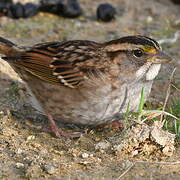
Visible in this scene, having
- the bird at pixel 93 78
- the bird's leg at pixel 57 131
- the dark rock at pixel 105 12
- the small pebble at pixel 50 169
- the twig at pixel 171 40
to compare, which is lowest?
the bird's leg at pixel 57 131

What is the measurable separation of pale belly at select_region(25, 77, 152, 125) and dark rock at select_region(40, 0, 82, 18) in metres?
3.32

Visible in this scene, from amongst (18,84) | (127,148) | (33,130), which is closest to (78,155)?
(127,148)

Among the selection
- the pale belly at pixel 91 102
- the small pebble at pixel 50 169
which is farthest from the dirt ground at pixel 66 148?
the pale belly at pixel 91 102

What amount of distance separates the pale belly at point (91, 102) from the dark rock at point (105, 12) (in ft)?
11.0

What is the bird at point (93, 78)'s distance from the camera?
15.8ft

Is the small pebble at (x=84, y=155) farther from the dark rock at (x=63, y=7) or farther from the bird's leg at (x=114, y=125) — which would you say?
the dark rock at (x=63, y=7)

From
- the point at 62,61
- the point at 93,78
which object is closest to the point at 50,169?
the point at 93,78

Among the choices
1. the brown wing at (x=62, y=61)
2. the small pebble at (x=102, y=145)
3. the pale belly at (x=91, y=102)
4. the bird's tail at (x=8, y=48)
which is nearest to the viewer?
the small pebble at (x=102, y=145)

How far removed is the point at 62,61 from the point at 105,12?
318cm

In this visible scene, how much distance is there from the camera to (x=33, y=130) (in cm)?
514

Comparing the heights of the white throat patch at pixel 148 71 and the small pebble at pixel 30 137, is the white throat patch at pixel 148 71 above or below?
above

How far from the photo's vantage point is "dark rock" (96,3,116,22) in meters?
8.15

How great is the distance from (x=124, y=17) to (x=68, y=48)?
11.3ft

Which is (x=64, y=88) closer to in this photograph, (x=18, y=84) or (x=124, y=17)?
(x=18, y=84)
